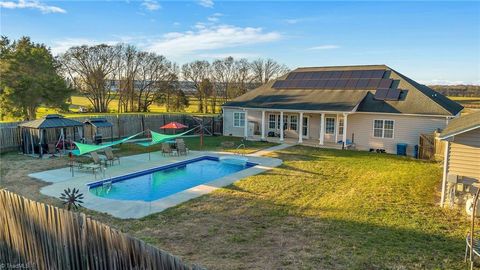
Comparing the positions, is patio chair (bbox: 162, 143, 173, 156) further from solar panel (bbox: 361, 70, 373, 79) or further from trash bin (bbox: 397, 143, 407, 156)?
solar panel (bbox: 361, 70, 373, 79)

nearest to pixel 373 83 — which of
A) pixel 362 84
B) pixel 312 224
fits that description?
pixel 362 84

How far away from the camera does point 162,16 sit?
84.2 feet

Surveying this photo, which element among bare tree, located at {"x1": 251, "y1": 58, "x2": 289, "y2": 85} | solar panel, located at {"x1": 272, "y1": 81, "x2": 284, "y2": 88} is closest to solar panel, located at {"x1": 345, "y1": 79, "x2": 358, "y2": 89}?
solar panel, located at {"x1": 272, "y1": 81, "x2": 284, "y2": 88}

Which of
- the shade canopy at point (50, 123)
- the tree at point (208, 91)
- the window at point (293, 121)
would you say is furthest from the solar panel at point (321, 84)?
the tree at point (208, 91)

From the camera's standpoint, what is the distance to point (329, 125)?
22547 millimetres

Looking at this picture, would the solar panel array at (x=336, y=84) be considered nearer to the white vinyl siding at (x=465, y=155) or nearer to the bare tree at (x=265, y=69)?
the white vinyl siding at (x=465, y=155)

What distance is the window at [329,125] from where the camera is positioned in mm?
22344

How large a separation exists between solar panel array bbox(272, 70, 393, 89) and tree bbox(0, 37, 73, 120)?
1880 centimetres

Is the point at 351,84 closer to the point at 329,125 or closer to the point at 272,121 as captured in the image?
the point at 329,125

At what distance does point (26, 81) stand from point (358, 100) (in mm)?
25077

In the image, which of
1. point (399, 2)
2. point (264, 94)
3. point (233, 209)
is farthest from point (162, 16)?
point (233, 209)

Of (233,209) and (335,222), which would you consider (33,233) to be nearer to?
(233,209)

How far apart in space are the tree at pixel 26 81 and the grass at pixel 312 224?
561 inches

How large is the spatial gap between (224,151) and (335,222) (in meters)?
11.6
